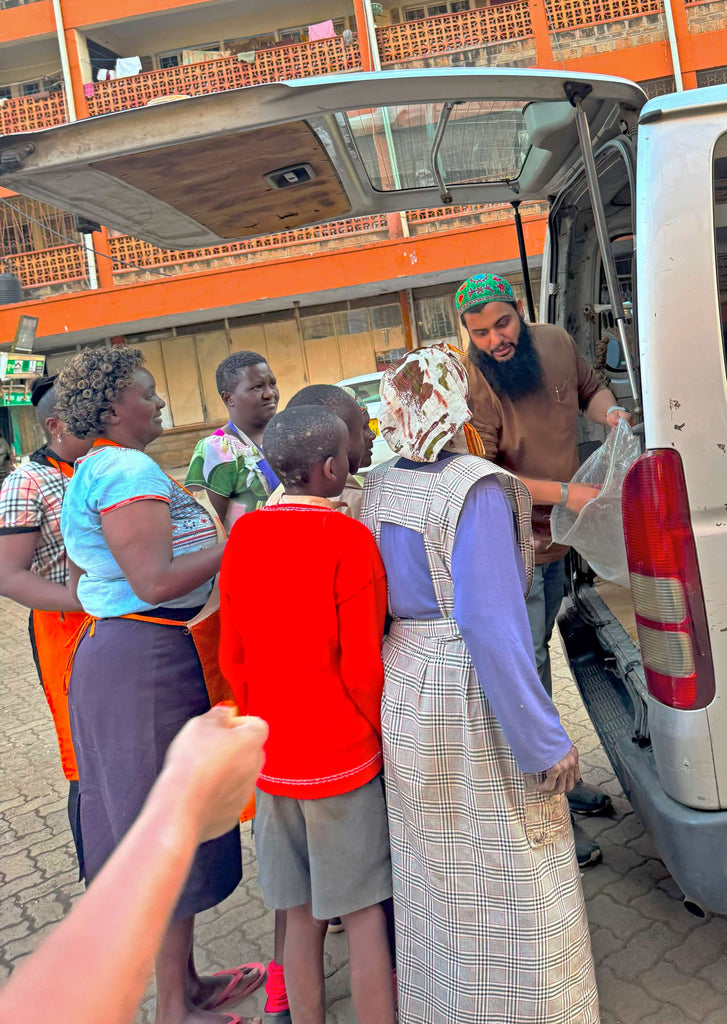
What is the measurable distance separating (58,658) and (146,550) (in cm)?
111

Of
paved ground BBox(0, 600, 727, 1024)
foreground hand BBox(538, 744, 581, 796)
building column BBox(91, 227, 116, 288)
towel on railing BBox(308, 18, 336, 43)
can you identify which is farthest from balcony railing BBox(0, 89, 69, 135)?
foreground hand BBox(538, 744, 581, 796)

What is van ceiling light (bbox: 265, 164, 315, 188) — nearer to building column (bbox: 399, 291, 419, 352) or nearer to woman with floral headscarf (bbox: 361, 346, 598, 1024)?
woman with floral headscarf (bbox: 361, 346, 598, 1024)

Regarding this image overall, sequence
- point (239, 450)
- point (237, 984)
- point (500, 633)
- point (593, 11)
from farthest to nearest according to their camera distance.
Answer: point (593, 11) → point (239, 450) → point (237, 984) → point (500, 633)

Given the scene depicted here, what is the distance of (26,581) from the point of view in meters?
2.98

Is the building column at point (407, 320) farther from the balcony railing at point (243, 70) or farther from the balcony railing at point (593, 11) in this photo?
the balcony railing at point (593, 11)

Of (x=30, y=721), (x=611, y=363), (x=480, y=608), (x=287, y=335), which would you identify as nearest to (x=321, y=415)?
(x=480, y=608)

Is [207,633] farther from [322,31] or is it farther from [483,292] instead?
[322,31]

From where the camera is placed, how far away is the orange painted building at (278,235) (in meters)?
17.6

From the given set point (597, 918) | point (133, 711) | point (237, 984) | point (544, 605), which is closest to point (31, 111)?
point (544, 605)

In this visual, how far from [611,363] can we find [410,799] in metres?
2.78

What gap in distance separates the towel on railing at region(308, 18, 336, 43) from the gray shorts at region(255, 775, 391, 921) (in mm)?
19383

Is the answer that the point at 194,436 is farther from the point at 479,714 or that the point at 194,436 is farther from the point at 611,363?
the point at 479,714

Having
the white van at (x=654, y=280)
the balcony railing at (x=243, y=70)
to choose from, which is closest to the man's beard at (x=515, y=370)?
the white van at (x=654, y=280)

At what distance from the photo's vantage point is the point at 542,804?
2.08m
